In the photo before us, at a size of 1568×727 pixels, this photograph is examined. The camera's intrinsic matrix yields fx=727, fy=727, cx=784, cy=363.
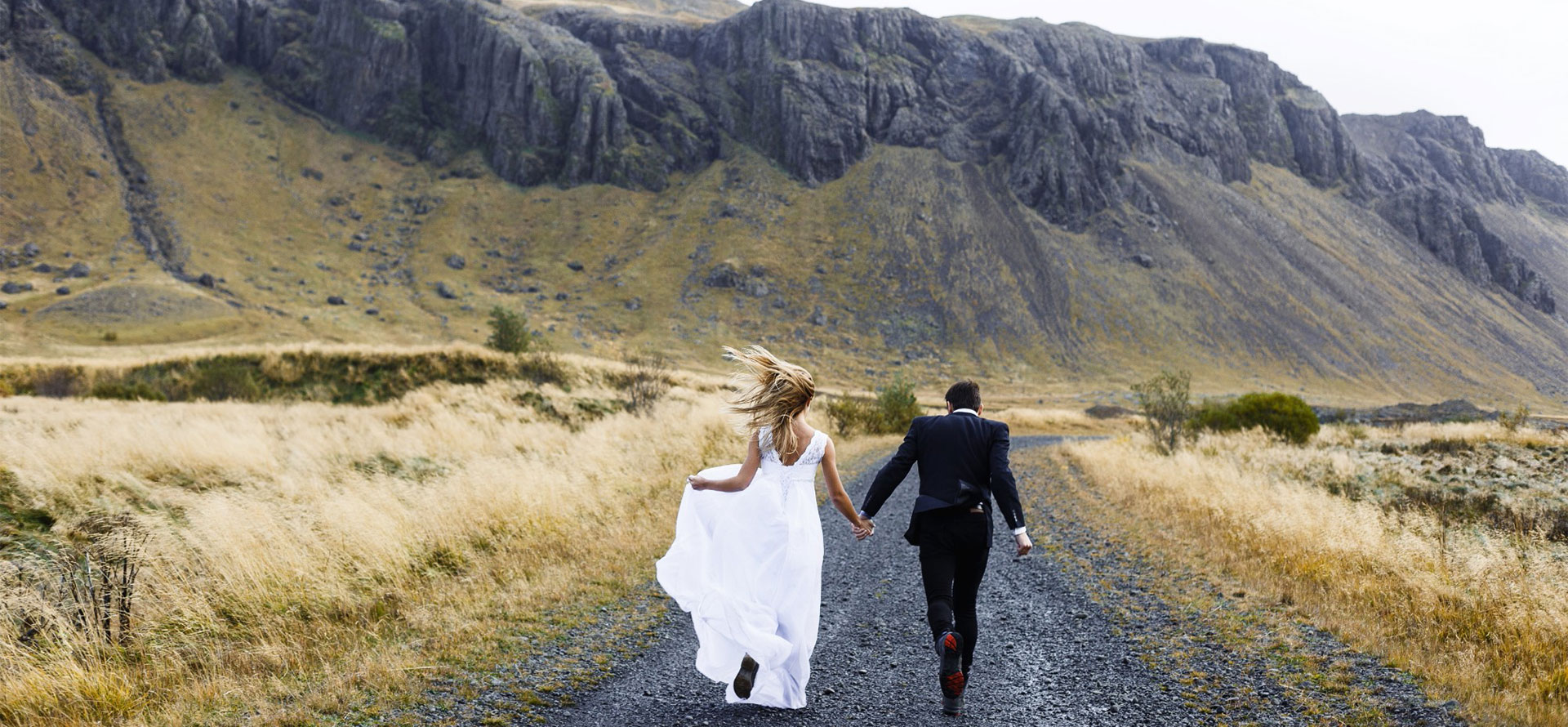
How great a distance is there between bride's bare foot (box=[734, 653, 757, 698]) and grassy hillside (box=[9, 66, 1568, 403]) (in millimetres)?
67125

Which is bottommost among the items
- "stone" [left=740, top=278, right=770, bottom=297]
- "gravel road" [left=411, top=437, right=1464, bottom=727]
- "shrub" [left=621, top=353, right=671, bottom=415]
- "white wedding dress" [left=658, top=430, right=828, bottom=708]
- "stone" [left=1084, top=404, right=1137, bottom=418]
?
"stone" [left=1084, top=404, right=1137, bottom=418]

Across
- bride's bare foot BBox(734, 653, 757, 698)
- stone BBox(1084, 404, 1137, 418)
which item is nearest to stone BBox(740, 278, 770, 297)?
stone BBox(1084, 404, 1137, 418)

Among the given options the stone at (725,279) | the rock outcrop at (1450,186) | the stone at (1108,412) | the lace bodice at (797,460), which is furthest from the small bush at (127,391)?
the rock outcrop at (1450,186)

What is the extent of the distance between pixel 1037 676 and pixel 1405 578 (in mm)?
4588

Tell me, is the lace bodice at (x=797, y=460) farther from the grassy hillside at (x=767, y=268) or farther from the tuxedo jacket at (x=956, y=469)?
the grassy hillside at (x=767, y=268)

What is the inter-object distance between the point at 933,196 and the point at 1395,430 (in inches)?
2971

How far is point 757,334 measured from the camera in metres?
79.9

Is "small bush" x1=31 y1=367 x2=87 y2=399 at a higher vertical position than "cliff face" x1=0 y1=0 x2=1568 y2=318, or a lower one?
lower

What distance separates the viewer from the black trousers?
17.2 ft

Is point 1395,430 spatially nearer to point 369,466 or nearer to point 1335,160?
point 369,466

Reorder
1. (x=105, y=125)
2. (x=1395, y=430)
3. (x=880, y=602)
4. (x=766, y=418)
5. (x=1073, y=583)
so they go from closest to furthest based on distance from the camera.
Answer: (x=766, y=418)
(x=880, y=602)
(x=1073, y=583)
(x=1395, y=430)
(x=105, y=125)

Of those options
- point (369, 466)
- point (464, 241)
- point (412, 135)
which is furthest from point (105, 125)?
point (369, 466)

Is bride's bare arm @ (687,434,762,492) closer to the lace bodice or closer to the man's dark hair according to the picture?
the lace bodice

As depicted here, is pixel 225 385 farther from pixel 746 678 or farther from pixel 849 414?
pixel 746 678
